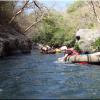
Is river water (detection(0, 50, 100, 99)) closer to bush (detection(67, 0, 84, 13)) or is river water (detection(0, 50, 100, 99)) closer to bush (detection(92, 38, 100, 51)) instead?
bush (detection(92, 38, 100, 51))

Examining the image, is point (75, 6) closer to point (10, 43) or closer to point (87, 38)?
point (10, 43)

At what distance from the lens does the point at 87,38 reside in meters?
31.2

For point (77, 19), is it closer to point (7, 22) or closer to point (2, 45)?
point (7, 22)

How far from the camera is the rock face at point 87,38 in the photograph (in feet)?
101

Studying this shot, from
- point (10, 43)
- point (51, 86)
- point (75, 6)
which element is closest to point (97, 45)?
point (10, 43)

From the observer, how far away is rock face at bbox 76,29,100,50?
30.7 m

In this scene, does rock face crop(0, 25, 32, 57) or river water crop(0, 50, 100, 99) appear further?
rock face crop(0, 25, 32, 57)

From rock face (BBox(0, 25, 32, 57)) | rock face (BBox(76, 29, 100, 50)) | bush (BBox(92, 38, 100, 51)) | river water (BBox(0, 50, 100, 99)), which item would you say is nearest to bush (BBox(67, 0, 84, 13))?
rock face (BBox(0, 25, 32, 57))

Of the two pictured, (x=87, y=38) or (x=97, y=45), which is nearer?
(x=97, y=45)

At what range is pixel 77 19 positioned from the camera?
54625 millimetres

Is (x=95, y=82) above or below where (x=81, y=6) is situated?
below

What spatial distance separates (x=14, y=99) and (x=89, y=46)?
19118 mm

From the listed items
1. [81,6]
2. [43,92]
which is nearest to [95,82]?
[43,92]

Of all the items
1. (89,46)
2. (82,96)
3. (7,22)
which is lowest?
(82,96)
